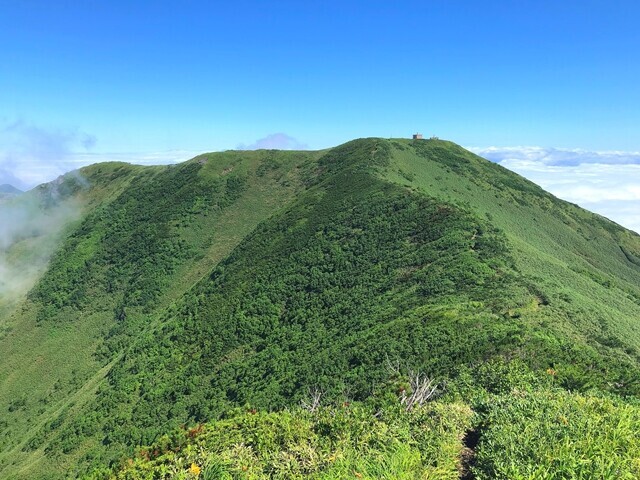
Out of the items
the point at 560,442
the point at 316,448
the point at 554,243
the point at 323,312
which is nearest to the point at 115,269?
the point at 323,312

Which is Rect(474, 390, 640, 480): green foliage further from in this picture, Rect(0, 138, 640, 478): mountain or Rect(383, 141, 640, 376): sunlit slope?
Rect(383, 141, 640, 376): sunlit slope

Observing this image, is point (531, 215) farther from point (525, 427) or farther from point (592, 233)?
point (525, 427)

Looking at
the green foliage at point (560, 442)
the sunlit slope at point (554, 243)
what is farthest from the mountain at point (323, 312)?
the sunlit slope at point (554, 243)

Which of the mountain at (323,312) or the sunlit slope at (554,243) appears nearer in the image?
the mountain at (323,312)

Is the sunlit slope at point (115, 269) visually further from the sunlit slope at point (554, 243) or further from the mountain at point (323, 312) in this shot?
the sunlit slope at point (554, 243)

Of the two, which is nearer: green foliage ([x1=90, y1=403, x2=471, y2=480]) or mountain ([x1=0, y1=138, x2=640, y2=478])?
green foliage ([x1=90, y1=403, x2=471, y2=480])

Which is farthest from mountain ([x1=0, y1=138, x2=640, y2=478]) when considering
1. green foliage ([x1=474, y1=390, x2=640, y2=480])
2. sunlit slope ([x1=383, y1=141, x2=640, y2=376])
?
sunlit slope ([x1=383, y1=141, x2=640, y2=376])
